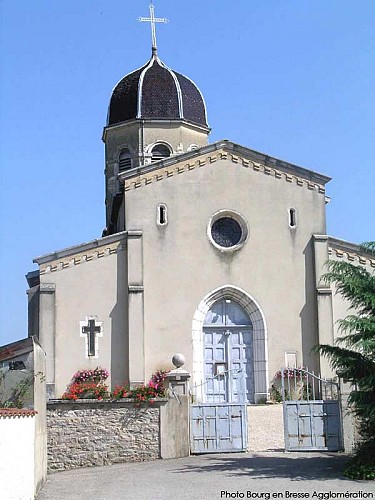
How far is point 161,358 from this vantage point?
23.8 meters

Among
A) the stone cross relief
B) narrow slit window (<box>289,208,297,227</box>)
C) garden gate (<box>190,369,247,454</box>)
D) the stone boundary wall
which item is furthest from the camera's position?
narrow slit window (<box>289,208,297,227</box>)

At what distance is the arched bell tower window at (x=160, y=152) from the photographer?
30.7 metres

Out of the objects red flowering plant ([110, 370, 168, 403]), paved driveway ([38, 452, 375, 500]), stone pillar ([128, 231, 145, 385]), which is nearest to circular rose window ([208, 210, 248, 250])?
stone pillar ([128, 231, 145, 385])

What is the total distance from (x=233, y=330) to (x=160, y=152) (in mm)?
8952

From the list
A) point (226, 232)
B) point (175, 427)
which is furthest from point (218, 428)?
point (226, 232)

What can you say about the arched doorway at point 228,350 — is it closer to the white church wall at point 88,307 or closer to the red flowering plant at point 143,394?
the white church wall at point 88,307

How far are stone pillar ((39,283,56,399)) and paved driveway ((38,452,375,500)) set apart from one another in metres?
6.41

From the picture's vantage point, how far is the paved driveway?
1316cm

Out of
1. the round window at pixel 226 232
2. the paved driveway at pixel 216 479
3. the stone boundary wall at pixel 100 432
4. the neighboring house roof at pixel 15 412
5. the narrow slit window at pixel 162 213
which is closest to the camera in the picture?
the neighboring house roof at pixel 15 412

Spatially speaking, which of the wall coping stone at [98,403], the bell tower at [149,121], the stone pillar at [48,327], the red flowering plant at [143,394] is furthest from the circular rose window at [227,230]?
the wall coping stone at [98,403]

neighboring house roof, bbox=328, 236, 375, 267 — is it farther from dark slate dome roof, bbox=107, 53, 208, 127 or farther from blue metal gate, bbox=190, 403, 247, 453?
dark slate dome roof, bbox=107, 53, 208, 127

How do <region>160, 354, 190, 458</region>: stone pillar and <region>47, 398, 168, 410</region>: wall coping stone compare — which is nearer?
<region>160, 354, 190, 458</region>: stone pillar

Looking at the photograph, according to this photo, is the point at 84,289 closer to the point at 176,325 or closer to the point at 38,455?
the point at 176,325

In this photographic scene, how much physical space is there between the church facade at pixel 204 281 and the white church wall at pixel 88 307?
0.03m
